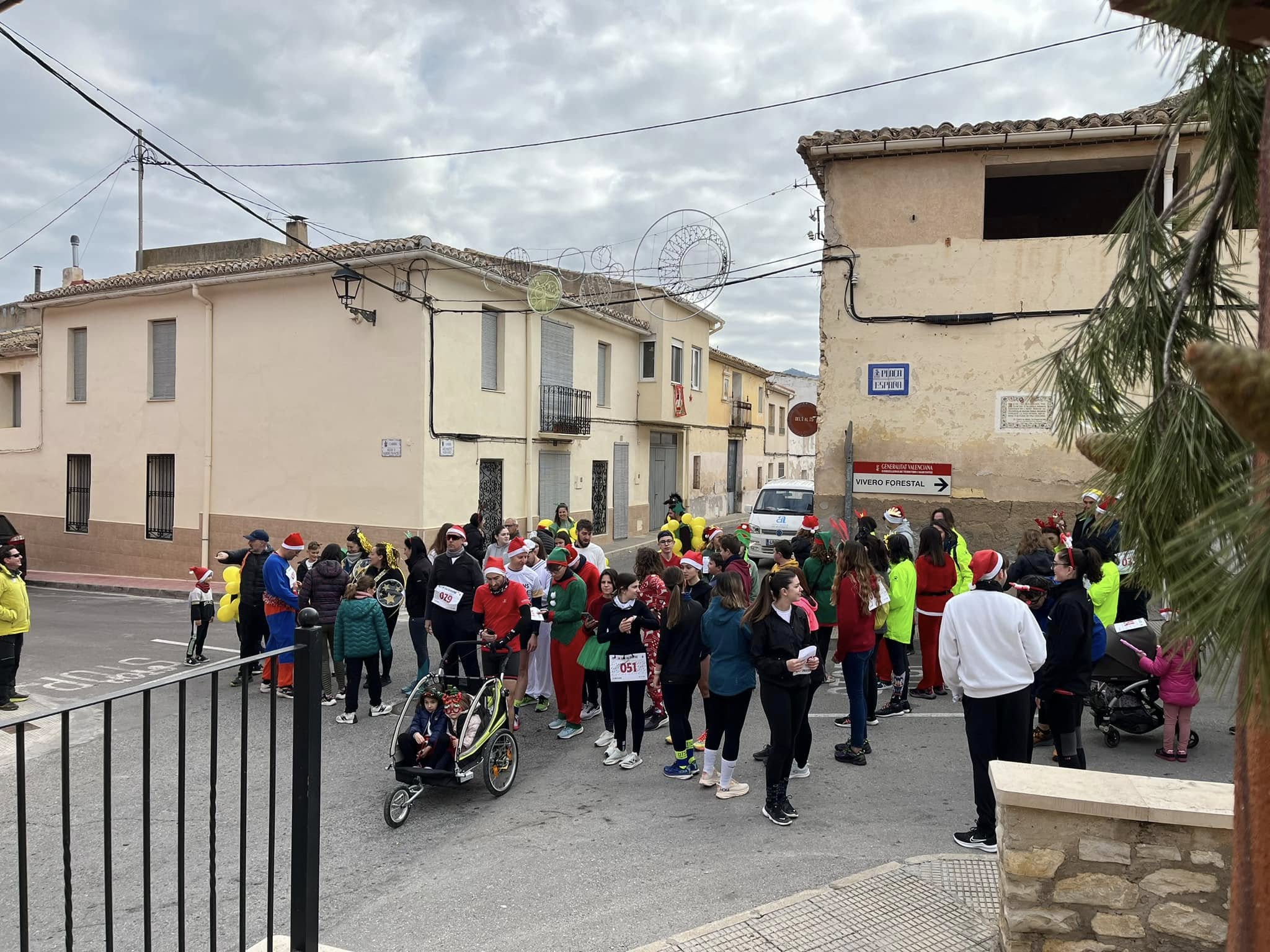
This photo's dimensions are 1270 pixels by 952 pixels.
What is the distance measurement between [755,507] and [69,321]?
16.2 m

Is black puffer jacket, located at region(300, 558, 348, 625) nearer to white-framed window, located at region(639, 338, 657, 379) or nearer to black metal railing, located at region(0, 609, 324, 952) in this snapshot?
black metal railing, located at region(0, 609, 324, 952)

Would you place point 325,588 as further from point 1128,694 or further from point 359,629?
point 1128,694

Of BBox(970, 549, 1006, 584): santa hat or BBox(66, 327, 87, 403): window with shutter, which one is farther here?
BBox(66, 327, 87, 403): window with shutter

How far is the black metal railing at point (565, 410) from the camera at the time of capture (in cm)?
2005

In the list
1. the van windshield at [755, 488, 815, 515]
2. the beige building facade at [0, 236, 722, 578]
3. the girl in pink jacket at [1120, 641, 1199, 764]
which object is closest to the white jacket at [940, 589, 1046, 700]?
the girl in pink jacket at [1120, 641, 1199, 764]

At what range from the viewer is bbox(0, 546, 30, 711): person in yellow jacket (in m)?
8.28

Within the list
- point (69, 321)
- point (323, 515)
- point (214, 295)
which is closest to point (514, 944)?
point (323, 515)

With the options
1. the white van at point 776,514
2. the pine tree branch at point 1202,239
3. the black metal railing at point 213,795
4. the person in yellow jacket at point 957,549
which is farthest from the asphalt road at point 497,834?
the white van at point 776,514

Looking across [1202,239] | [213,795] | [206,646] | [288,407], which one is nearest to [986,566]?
[1202,239]

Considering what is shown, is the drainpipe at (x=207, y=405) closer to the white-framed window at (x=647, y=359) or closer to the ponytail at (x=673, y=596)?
the white-framed window at (x=647, y=359)

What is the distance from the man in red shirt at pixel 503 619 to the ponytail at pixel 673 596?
156cm

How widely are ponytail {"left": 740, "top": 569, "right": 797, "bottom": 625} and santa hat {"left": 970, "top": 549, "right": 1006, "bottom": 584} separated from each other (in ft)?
3.78

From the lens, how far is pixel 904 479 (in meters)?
11.8

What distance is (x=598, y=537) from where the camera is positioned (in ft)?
76.0
